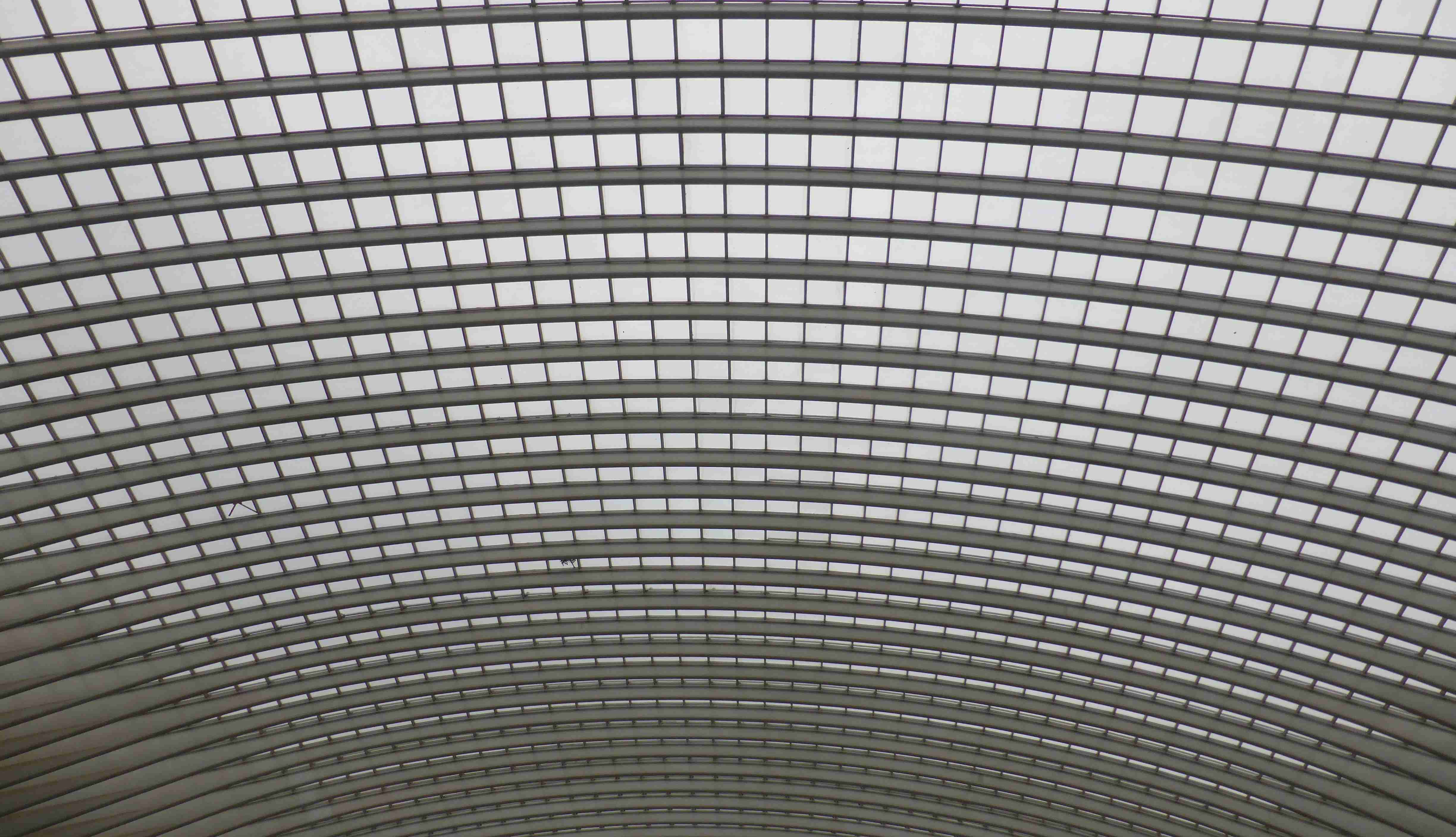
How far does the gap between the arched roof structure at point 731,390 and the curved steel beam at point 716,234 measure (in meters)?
0.12

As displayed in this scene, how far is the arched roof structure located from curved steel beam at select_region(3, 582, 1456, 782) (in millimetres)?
169

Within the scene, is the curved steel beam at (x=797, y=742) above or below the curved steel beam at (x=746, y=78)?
below

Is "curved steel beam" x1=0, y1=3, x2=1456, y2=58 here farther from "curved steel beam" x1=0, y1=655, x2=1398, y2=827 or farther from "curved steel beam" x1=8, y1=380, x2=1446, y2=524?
"curved steel beam" x1=0, y1=655, x2=1398, y2=827

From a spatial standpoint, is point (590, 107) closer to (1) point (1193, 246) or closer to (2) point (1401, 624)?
(1) point (1193, 246)

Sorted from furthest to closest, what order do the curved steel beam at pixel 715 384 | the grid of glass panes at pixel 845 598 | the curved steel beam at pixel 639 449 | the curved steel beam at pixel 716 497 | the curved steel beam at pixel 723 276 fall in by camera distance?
the grid of glass panes at pixel 845 598 < the curved steel beam at pixel 716 497 < the curved steel beam at pixel 639 449 < the curved steel beam at pixel 715 384 < the curved steel beam at pixel 723 276

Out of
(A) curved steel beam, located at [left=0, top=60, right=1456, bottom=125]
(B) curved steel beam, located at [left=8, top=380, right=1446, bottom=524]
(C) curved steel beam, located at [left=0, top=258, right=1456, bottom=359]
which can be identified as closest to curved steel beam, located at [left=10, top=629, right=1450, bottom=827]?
(B) curved steel beam, located at [left=8, top=380, right=1446, bottom=524]

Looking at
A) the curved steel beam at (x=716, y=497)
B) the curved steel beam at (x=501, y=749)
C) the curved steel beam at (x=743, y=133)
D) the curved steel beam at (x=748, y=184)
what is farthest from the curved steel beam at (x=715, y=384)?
the curved steel beam at (x=501, y=749)

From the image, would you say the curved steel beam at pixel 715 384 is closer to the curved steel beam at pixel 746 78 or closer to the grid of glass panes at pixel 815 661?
the curved steel beam at pixel 746 78

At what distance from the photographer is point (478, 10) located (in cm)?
2362

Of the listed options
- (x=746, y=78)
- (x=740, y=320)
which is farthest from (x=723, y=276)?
(x=746, y=78)

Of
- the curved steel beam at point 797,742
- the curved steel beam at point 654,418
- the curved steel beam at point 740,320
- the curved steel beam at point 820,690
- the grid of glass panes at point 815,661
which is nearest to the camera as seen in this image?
the curved steel beam at point 740,320

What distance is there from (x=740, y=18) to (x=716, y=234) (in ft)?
21.2

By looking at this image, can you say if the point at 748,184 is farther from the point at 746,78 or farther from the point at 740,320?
the point at 740,320

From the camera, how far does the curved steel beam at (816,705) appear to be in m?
39.3
